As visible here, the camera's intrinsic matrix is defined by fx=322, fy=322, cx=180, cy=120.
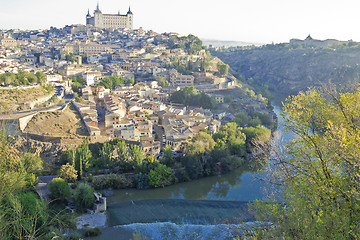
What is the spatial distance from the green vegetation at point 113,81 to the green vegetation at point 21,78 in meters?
3.43

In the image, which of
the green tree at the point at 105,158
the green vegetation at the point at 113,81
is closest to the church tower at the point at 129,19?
the green vegetation at the point at 113,81

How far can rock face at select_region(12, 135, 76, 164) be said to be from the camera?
33.2 feet

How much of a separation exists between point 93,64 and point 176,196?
16.2m

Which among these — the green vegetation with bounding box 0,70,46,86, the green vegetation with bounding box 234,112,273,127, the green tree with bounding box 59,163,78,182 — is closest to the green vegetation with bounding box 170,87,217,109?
the green vegetation with bounding box 234,112,273,127

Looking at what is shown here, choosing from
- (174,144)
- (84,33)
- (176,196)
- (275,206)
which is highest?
(84,33)

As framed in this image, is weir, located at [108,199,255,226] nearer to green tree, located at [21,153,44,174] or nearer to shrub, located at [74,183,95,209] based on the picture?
shrub, located at [74,183,95,209]

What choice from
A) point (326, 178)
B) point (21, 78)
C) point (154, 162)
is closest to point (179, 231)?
point (154, 162)

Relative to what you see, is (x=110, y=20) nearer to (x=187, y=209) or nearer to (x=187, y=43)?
(x=187, y=43)

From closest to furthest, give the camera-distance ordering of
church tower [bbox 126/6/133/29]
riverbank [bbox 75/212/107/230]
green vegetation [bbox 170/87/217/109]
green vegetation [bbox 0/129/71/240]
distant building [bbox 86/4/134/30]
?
green vegetation [bbox 0/129/71/240], riverbank [bbox 75/212/107/230], green vegetation [bbox 170/87/217/109], distant building [bbox 86/4/134/30], church tower [bbox 126/6/133/29]

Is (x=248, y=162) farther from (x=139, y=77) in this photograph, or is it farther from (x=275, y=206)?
(x=139, y=77)

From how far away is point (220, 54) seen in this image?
43.9 meters

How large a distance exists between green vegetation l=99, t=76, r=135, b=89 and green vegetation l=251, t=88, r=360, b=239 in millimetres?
15602

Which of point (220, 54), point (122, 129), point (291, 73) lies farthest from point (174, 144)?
point (220, 54)

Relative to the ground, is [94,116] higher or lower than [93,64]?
lower
